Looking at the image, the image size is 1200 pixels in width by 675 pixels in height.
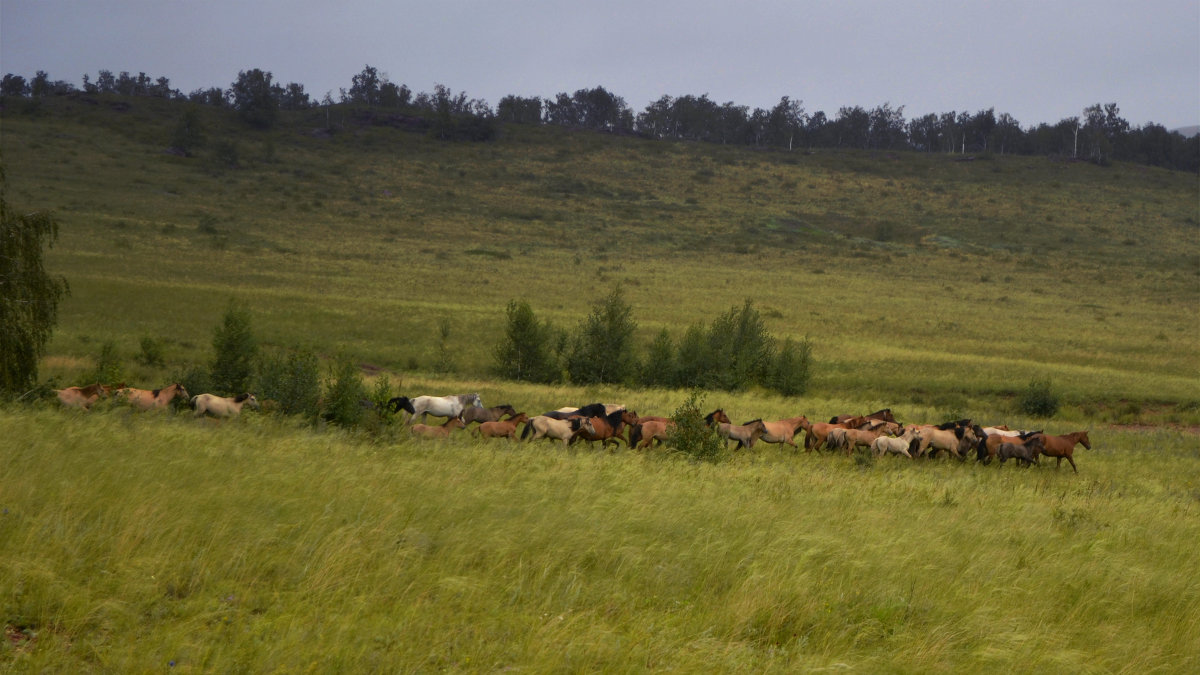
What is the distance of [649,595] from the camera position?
18.6ft

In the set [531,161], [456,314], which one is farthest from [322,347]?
[531,161]

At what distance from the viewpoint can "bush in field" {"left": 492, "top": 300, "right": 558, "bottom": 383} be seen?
34.5m

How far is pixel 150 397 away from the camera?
16.1 m

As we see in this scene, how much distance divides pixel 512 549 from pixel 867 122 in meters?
179

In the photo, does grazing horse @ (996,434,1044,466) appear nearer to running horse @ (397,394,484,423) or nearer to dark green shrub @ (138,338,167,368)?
running horse @ (397,394,484,423)

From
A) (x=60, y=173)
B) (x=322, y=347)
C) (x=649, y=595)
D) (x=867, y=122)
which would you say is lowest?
(x=322, y=347)

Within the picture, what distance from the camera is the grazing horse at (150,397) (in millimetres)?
15247

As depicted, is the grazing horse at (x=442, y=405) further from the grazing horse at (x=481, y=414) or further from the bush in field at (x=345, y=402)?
the bush in field at (x=345, y=402)

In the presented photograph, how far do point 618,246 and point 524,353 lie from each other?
49623 millimetres

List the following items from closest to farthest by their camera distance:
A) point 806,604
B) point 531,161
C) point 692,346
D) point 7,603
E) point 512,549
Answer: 1. point 7,603
2. point 806,604
3. point 512,549
4. point 692,346
5. point 531,161

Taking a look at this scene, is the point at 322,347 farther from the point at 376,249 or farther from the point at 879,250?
the point at 879,250

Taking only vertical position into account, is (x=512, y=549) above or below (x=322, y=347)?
above

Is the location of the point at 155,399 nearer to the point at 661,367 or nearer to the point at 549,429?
the point at 549,429

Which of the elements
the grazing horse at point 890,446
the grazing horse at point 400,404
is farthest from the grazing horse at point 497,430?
the grazing horse at point 890,446
